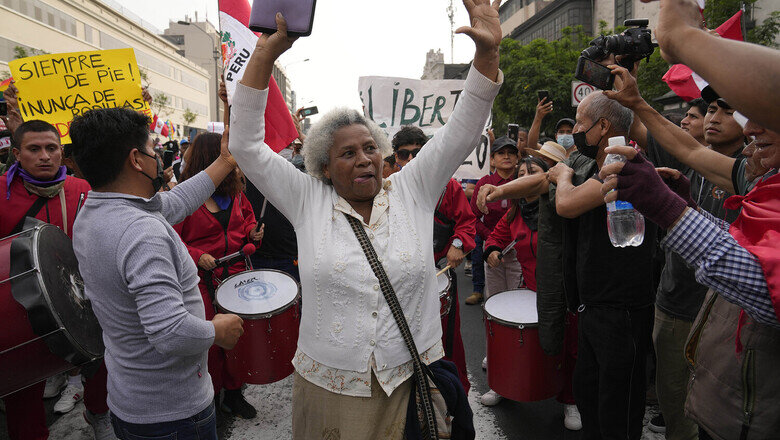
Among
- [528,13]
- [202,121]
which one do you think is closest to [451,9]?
[528,13]

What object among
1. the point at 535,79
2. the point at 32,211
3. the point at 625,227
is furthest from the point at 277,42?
the point at 535,79

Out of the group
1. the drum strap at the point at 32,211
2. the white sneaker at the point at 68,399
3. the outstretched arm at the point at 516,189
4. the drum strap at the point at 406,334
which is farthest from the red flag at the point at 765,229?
the white sneaker at the point at 68,399

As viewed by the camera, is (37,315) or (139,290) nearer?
(139,290)

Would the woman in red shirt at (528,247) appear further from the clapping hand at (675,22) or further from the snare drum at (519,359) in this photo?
the clapping hand at (675,22)

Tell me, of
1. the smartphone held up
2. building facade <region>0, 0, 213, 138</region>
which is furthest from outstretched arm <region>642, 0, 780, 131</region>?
building facade <region>0, 0, 213, 138</region>

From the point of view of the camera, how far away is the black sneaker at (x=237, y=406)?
159 inches

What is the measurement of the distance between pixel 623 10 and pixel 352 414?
3987cm

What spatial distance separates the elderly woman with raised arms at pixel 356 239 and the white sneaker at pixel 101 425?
1.87 meters

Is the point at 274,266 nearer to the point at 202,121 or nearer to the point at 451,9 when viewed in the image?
the point at 451,9

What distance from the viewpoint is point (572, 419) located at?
12.1ft

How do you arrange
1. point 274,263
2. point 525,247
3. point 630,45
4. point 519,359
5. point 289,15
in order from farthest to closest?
point 274,263 → point 525,247 → point 519,359 → point 630,45 → point 289,15

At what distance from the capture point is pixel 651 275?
2.96m

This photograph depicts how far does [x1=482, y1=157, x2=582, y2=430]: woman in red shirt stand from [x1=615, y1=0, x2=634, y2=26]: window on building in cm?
3432

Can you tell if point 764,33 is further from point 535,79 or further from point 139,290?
point 139,290
